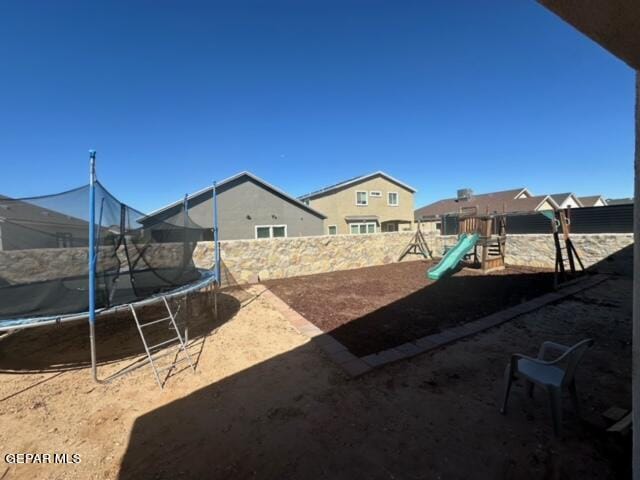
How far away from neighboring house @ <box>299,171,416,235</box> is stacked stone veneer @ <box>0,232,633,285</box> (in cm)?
780

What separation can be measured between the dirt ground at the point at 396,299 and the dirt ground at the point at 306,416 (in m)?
0.69

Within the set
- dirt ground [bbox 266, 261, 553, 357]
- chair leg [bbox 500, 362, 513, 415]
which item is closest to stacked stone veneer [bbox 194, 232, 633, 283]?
dirt ground [bbox 266, 261, 553, 357]

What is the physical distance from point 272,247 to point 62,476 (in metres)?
7.10

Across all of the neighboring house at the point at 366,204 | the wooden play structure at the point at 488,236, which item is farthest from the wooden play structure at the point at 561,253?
the neighboring house at the point at 366,204

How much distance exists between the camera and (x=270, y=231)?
15.2m

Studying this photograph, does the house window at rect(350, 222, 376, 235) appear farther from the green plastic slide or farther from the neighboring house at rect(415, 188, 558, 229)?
the green plastic slide

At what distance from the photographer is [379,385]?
2.83 m

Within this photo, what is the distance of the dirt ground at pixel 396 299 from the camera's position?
4242 mm

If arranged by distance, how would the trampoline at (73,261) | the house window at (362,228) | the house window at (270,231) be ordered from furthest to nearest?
the house window at (362,228) < the house window at (270,231) < the trampoline at (73,261)

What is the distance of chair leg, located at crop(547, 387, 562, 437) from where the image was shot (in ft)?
6.72

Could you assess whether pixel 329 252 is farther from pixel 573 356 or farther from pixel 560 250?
pixel 573 356

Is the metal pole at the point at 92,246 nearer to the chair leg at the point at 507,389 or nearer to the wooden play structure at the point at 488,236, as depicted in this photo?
the chair leg at the point at 507,389

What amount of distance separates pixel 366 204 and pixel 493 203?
13329 mm

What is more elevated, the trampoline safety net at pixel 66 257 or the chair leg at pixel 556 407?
the trampoline safety net at pixel 66 257
